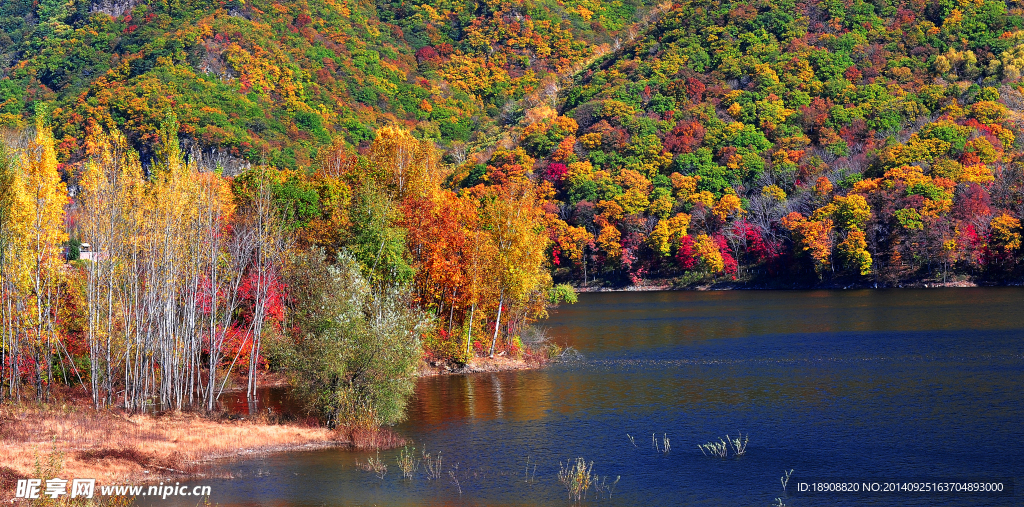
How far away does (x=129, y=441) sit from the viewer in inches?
1227

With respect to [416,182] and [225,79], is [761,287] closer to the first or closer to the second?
[416,182]

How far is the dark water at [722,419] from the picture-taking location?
28578mm

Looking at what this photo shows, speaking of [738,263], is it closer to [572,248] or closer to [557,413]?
[572,248]

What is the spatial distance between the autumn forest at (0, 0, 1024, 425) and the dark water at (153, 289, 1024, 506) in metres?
5.36

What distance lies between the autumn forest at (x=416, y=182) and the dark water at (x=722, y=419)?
5358mm

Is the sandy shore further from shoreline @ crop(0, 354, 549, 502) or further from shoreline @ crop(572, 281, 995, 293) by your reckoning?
shoreline @ crop(572, 281, 995, 293)

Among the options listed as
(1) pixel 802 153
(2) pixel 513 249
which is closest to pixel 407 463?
(2) pixel 513 249

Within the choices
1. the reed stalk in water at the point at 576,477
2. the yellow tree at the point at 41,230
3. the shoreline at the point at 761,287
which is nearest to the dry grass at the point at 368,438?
the reed stalk in water at the point at 576,477

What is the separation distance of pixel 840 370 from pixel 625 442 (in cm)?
2059

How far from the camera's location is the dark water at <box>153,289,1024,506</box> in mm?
28578

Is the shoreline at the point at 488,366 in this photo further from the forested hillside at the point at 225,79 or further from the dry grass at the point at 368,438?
the forested hillside at the point at 225,79

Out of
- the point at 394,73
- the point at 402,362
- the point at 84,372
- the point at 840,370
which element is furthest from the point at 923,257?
the point at 394,73

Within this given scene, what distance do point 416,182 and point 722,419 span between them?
83.0 ft

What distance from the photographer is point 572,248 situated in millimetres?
123562
